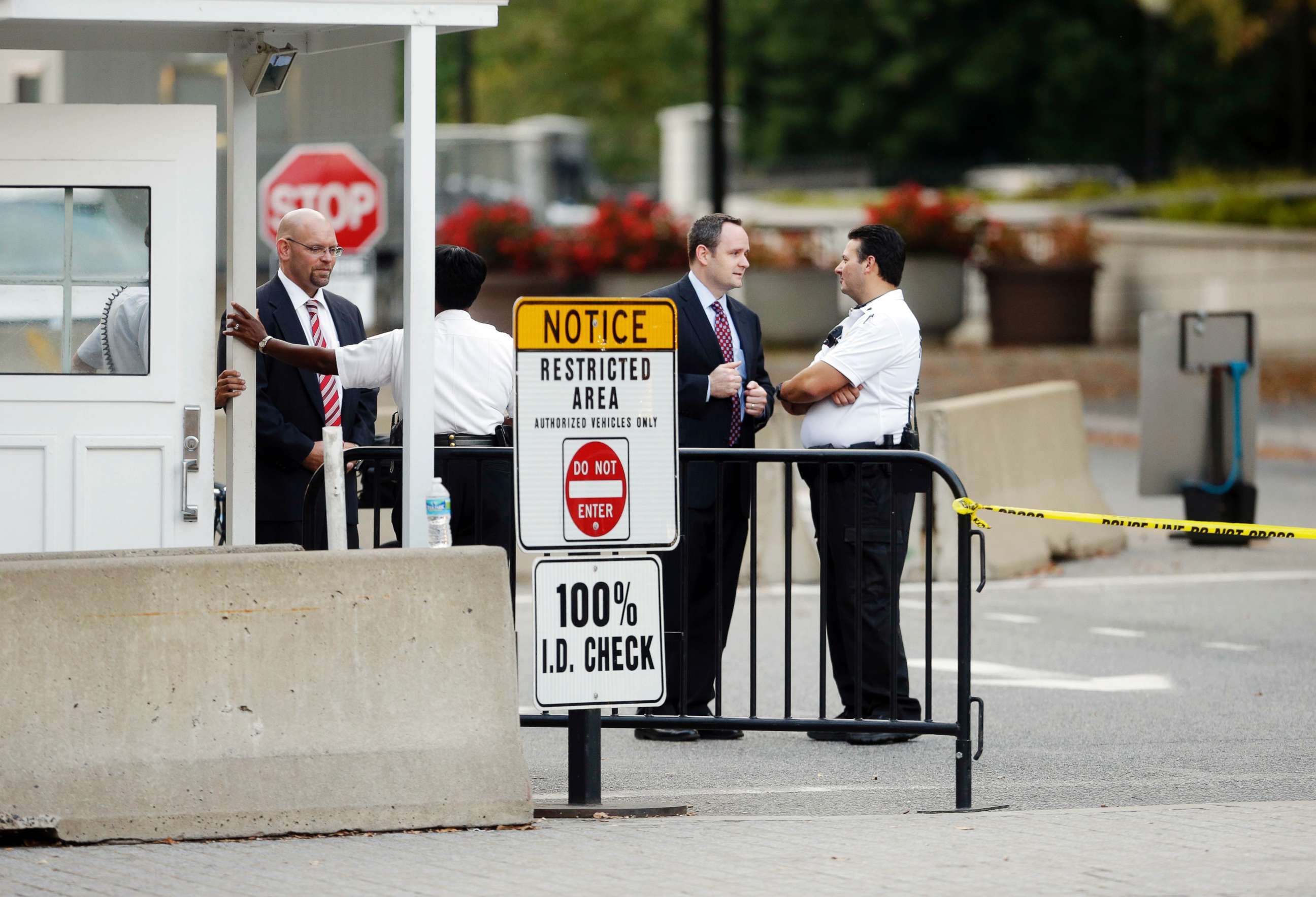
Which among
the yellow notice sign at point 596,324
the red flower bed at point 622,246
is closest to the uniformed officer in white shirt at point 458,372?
the yellow notice sign at point 596,324

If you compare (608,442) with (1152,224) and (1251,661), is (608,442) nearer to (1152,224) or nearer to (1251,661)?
(1251,661)

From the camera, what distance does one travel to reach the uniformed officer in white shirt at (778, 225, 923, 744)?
7918mm

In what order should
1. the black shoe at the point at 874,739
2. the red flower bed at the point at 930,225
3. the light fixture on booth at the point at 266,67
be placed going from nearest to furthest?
the light fixture on booth at the point at 266,67 < the black shoe at the point at 874,739 < the red flower bed at the point at 930,225

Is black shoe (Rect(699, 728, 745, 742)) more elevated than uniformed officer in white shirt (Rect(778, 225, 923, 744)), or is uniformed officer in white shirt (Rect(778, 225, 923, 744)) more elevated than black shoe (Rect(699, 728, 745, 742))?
uniformed officer in white shirt (Rect(778, 225, 923, 744))

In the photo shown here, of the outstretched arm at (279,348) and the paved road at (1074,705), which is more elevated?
the outstretched arm at (279,348)

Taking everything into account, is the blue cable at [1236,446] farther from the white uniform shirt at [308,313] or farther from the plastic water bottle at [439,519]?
the plastic water bottle at [439,519]

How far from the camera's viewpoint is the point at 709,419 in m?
8.09

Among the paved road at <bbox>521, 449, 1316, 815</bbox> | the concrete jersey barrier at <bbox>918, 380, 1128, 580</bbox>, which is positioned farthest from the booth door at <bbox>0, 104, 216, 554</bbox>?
the concrete jersey barrier at <bbox>918, 380, 1128, 580</bbox>

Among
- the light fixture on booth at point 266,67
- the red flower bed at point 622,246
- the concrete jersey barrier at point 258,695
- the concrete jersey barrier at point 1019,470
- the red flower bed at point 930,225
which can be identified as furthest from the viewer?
the red flower bed at point 930,225

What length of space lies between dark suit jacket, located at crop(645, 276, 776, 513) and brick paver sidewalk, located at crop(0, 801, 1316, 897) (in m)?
1.86

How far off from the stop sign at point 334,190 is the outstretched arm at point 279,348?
881 centimetres

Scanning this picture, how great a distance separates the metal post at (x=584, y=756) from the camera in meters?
6.58

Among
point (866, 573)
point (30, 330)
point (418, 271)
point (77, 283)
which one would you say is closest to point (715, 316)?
point (866, 573)

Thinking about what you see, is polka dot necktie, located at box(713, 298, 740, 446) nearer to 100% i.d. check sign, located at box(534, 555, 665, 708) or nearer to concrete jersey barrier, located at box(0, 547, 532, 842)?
100% i.d. check sign, located at box(534, 555, 665, 708)
